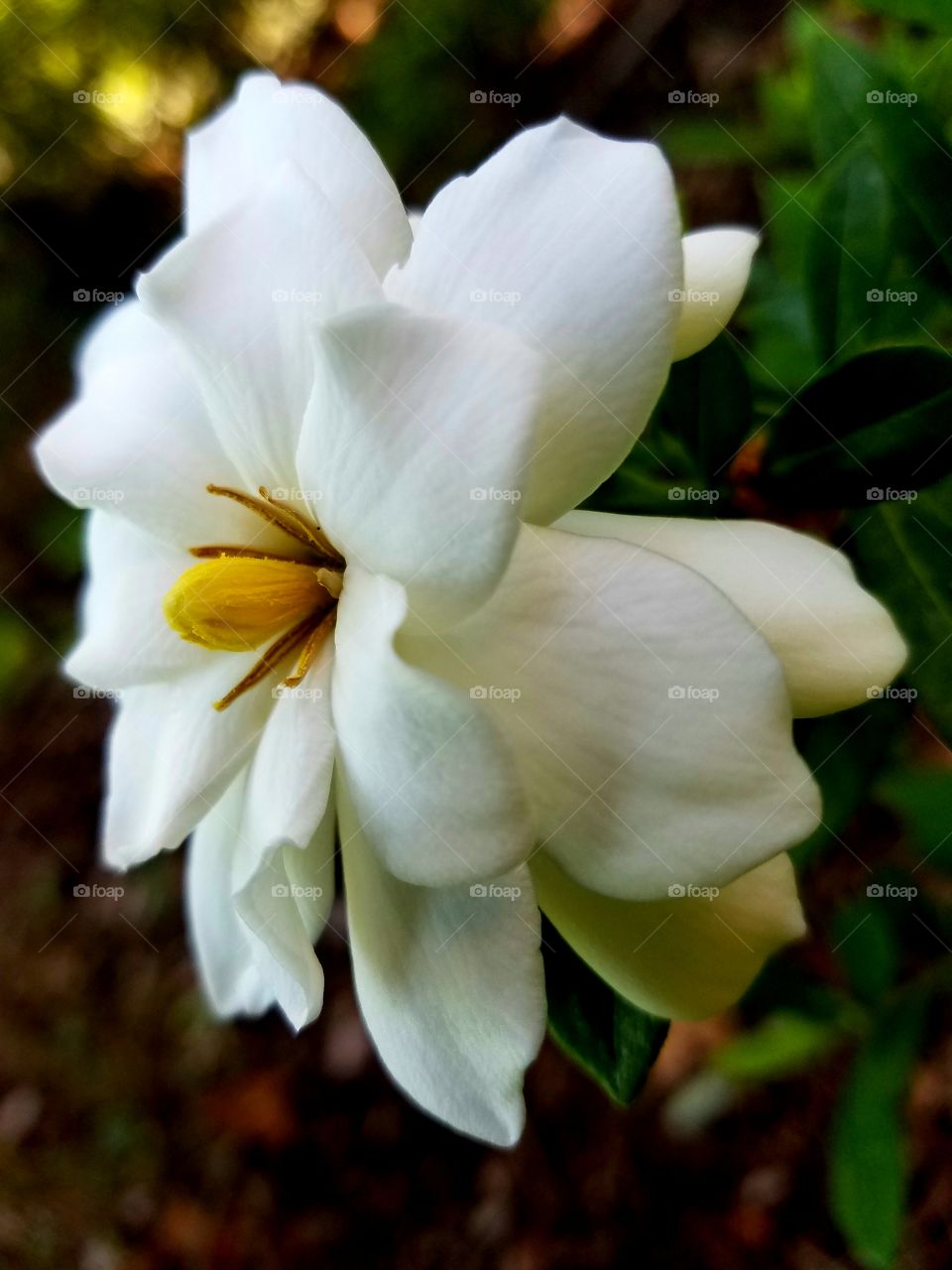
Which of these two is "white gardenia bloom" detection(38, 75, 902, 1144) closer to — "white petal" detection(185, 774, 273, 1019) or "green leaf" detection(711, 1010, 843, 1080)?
"white petal" detection(185, 774, 273, 1019)

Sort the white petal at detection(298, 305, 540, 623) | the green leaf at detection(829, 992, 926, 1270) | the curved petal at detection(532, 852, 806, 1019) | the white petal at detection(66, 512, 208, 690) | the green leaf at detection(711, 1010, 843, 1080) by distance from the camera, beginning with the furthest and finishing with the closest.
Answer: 1. the green leaf at detection(711, 1010, 843, 1080)
2. the green leaf at detection(829, 992, 926, 1270)
3. the white petal at detection(66, 512, 208, 690)
4. the curved petal at detection(532, 852, 806, 1019)
5. the white petal at detection(298, 305, 540, 623)

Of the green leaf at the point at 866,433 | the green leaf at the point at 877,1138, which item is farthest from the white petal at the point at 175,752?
the green leaf at the point at 877,1138

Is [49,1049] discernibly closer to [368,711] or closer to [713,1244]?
[713,1244]

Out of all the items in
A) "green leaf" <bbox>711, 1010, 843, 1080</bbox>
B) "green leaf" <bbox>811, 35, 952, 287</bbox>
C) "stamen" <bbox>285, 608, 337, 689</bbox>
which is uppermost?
"green leaf" <bbox>811, 35, 952, 287</bbox>

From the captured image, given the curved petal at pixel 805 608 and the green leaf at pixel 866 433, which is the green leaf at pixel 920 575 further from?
the curved petal at pixel 805 608

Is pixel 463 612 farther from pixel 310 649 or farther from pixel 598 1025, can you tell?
pixel 598 1025

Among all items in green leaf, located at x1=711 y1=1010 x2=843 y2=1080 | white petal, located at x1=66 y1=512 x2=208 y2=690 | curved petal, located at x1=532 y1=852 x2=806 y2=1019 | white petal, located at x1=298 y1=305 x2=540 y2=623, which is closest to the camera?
white petal, located at x1=298 y1=305 x2=540 y2=623

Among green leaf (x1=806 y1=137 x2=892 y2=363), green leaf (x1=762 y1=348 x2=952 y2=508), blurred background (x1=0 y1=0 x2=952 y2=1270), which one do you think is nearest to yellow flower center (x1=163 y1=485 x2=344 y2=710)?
blurred background (x1=0 y1=0 x2=952 y2=1270)

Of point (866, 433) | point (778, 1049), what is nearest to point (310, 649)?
point (866, 433)
